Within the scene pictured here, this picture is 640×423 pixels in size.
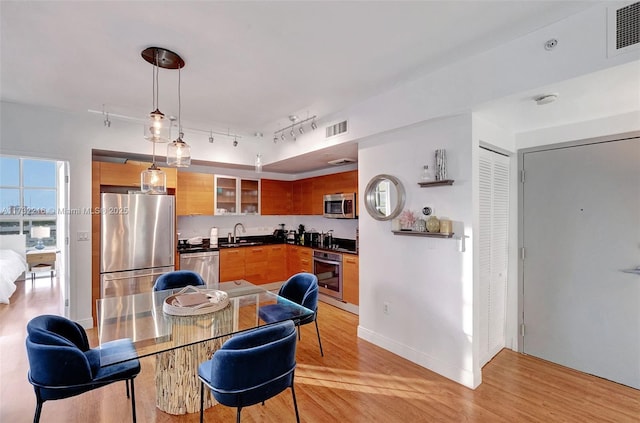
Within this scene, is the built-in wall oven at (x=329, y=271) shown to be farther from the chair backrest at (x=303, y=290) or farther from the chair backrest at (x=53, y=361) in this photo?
the chair backrest at (x=53, y=361)

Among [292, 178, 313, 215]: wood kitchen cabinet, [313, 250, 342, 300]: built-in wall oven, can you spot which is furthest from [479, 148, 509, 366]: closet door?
[292, 178, 313, 215]: wood kitchen cabinet

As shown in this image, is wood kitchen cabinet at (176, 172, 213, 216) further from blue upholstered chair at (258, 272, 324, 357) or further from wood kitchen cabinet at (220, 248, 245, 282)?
blue upholstered chair at (258, 272, 324, 357)

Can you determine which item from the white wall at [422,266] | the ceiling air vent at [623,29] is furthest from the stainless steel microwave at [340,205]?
the ceiling air vent at [623,29]

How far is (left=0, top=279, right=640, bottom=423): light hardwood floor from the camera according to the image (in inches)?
87.3

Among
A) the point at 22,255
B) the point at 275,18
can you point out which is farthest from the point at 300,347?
the point at 22,255

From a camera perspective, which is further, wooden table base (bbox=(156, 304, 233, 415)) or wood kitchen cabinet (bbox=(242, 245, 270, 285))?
wood kitchen cabinet (bbox=(242, 245, 270, 285))

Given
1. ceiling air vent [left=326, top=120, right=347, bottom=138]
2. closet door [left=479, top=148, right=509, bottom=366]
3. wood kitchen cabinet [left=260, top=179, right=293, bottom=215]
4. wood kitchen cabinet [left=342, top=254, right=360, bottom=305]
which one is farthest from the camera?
wood kitchen cabinet [left=260, top=179, right=293, bottom=215]

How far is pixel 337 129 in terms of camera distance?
3.79 meters

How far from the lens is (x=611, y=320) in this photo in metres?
2.66

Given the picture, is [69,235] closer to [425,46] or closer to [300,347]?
[300,347]

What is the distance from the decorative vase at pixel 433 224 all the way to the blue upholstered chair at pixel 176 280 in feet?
8.17

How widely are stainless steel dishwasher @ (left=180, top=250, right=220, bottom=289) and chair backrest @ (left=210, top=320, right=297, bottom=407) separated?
332cm

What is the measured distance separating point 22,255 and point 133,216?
15.6 ft

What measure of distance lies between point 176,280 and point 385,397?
2.41m
